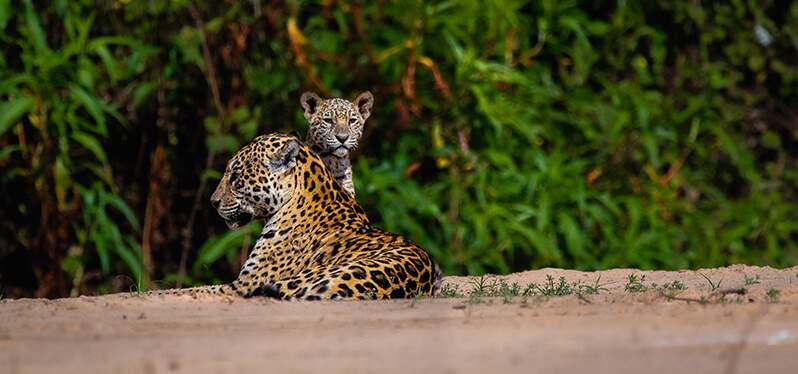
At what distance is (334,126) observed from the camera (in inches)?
319

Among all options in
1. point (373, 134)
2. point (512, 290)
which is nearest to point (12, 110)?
point (373, 134)

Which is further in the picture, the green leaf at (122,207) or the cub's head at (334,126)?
the green leaf at (122,207)

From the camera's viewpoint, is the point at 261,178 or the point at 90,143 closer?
the point at 261,178

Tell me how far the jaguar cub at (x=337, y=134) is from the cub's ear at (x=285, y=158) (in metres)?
0.89

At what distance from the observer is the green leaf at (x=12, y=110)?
921 cm

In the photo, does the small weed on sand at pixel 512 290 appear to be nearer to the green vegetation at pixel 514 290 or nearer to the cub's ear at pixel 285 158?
the green vegetation at pixel 514 290

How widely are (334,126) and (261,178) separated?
1025 mm

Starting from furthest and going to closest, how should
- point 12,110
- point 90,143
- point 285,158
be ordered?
point 90,143, point 12,110, point 285,158

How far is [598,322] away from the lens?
16.8ft

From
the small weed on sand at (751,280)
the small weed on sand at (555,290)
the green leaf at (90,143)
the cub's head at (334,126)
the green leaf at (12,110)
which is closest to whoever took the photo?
the small weed on sand at (555,290)

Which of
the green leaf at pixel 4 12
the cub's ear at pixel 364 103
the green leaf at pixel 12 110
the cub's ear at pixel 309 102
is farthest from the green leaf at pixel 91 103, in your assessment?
the cub's ear at pixel 364 103

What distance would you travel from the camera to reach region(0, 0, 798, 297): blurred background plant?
9.81m

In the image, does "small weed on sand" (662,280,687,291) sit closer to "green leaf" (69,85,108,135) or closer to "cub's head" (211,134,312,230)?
"cub's head" (211,134,312,230)

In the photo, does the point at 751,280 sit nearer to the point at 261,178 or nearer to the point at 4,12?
the point at 261,178
